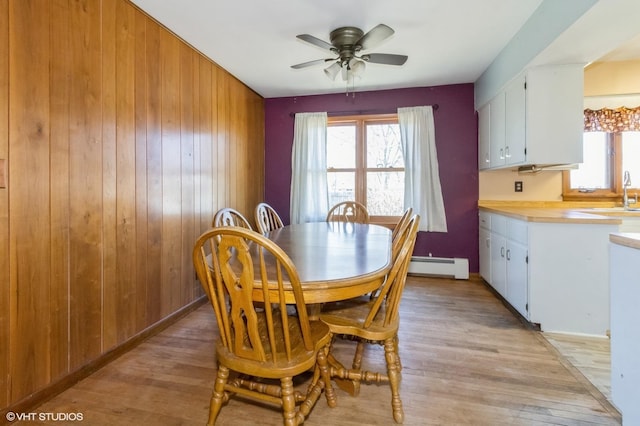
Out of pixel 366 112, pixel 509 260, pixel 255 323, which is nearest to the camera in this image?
pixel 255 323

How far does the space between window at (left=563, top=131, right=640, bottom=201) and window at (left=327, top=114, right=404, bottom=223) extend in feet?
5.92

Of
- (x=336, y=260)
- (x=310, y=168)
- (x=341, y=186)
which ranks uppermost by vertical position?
(x=310, y=168)

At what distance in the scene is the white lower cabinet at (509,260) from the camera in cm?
256

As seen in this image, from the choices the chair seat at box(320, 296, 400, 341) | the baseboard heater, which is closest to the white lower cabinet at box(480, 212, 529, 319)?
the baseboard heater

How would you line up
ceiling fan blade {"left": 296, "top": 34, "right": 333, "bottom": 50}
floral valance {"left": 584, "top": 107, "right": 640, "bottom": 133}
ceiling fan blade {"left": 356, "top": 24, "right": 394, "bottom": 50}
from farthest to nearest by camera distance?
floral valance {"left": 584, "top": 107, "right": 640, "bottom": 133}
ceiling fan blade {"left": 296, "top": 34, "right": 333, "bottom": 50}
ceiling fan blade {"left": 356, "top": 24, "right": 394, "bottom": 50}

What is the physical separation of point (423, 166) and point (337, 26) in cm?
198

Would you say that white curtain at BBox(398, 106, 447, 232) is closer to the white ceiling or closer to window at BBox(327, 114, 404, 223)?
window at BBox(327, 114, 404, 223)

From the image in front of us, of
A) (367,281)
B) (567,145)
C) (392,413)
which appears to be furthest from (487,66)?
(392,413)

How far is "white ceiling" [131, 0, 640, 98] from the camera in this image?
223 centimetres

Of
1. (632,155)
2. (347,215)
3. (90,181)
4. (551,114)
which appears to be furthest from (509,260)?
(90,181)

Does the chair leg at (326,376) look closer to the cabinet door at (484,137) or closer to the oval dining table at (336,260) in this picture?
the oval dining table at (336,260)

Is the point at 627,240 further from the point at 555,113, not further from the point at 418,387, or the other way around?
the point at 555,113

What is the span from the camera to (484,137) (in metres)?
3.64

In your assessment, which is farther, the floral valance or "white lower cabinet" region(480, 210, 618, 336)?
the floral valance
